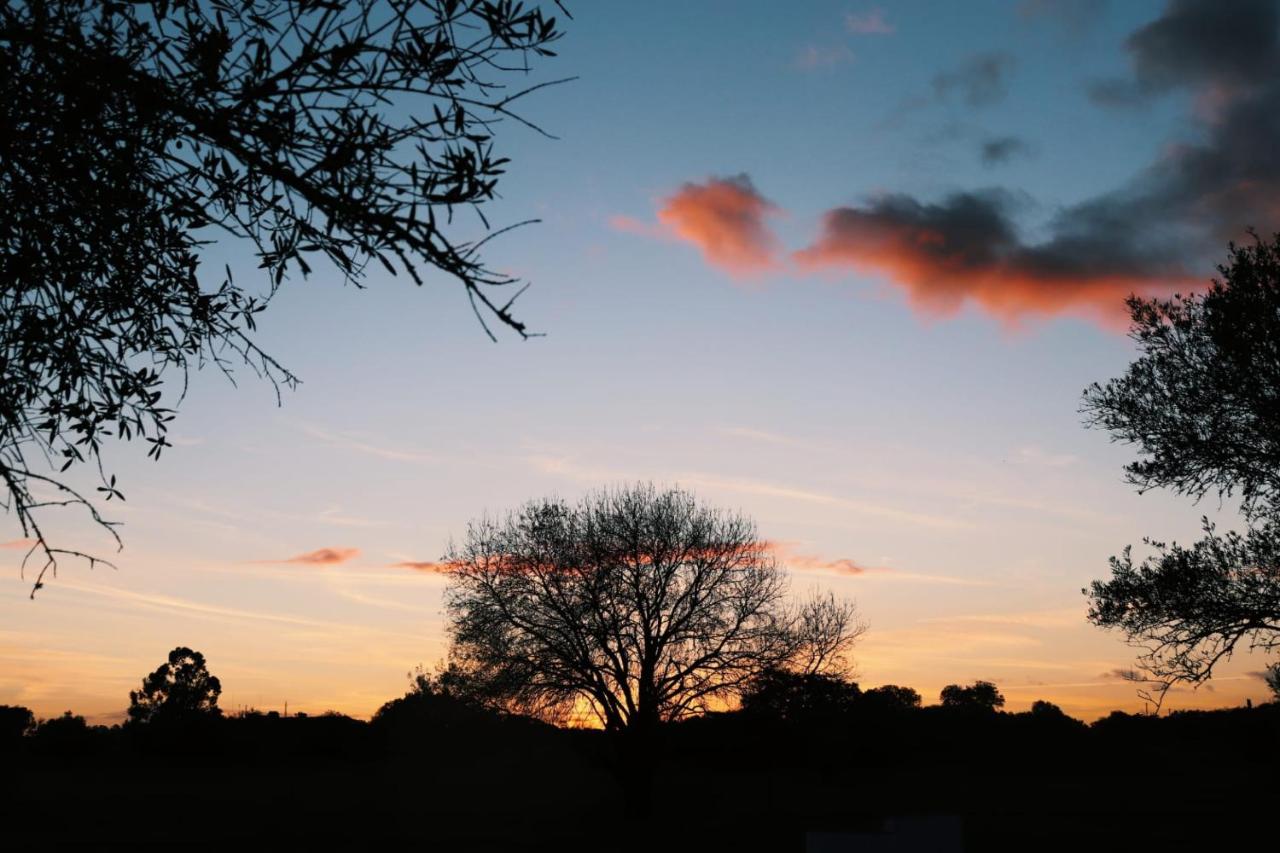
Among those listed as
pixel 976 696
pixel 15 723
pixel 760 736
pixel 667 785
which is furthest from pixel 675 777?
pixel 976 696

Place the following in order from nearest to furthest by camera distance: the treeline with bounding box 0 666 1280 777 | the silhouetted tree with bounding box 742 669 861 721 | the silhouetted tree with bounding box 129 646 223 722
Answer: the silhouetted tree with bounding box 742 669 861 721 < the treeline with bounding box 0 666 1280 777 < the silhouetted tree with bounding box 129 646 223 722

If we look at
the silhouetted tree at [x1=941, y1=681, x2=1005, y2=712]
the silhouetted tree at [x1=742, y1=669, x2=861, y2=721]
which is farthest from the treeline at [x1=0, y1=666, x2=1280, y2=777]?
the silhouetted tree at [x1=941, y1=681, x2=1005, y2=712]

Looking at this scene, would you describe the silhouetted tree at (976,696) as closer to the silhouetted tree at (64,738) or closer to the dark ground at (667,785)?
the dark ground at (667,785)

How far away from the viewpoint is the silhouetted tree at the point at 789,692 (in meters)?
36.1

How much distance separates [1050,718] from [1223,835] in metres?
36.8

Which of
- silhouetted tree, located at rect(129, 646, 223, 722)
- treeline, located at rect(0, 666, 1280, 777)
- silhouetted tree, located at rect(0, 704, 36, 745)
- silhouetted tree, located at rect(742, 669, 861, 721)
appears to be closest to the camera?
silhouetted tree, located at rect(742, 669, 861, 721)

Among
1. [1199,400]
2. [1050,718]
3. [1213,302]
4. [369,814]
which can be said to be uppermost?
[1213,302]

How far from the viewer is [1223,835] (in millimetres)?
30297

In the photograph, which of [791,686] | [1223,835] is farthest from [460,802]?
[1223,835]

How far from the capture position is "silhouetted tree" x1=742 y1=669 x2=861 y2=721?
119 feet

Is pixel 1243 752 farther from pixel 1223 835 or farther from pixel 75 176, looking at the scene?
pixel 75 176

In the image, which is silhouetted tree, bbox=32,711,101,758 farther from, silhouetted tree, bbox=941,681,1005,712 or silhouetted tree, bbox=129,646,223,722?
silhouetted tree, bbox=941,681,1005,712

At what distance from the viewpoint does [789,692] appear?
120 feet

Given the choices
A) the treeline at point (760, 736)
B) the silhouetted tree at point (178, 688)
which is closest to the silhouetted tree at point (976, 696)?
the treeline at point (760, 736)
